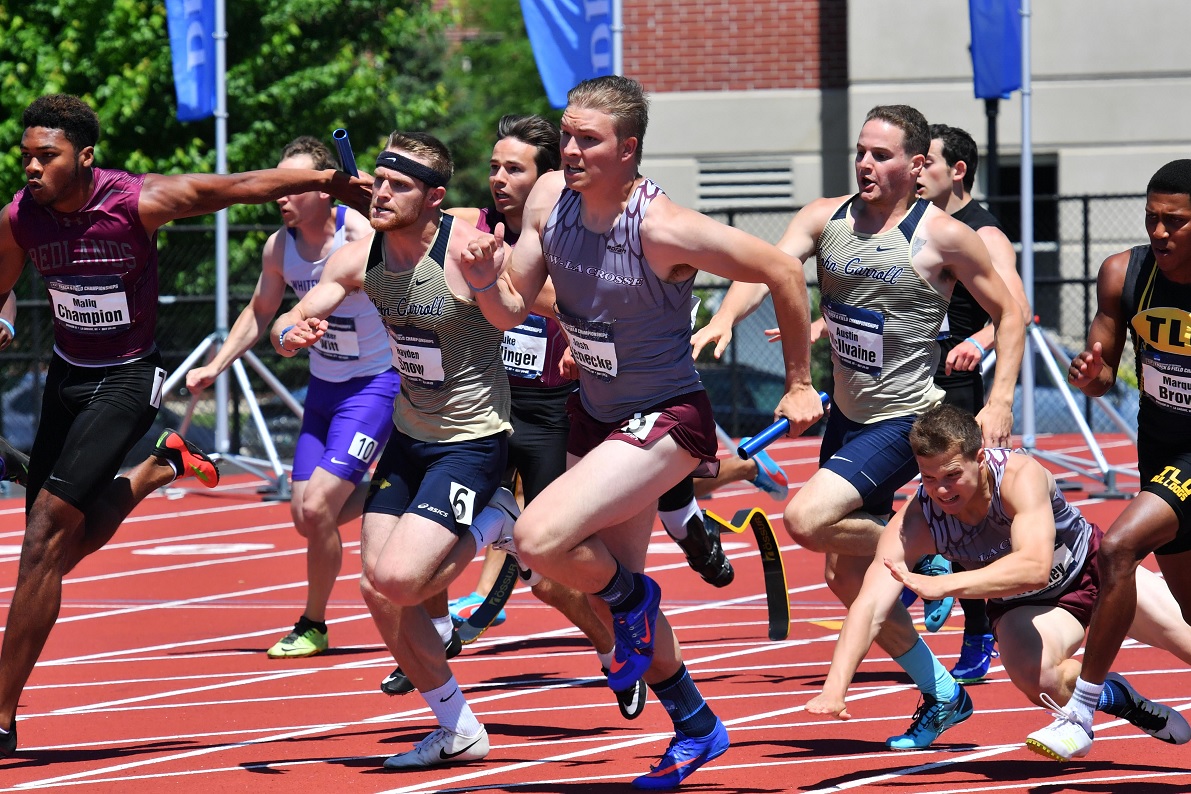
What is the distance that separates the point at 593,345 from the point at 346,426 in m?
2.88

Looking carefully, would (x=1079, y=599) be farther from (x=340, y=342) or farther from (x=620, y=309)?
(x=340, y=342)

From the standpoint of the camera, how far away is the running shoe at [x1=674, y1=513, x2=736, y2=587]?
7027mm

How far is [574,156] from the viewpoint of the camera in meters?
5.29

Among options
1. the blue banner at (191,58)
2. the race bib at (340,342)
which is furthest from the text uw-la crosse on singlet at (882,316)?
the blue banner at (191,58)

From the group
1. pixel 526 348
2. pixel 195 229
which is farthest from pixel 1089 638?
pixel 195 229

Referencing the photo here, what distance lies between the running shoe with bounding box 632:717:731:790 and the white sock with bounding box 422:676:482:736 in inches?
26.0

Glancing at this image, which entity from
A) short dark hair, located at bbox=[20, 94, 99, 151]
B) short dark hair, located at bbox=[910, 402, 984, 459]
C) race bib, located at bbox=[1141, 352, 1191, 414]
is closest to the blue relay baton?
short dark hair, located at bbox=[20, 94, 99, 151]

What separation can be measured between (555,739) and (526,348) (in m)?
2.01

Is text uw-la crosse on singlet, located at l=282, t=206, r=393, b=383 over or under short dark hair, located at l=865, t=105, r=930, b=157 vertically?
under

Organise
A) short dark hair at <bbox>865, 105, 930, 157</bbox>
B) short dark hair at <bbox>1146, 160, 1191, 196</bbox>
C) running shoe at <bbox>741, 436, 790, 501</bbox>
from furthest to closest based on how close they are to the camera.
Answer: running shoe at <bbox>741, 436, 790, 501</bbox> → short dark hair at <bbox>865, 105, 930, 157</bbox> → short dark hair at <bbox>1146, 160, 1191, 196</bbox>

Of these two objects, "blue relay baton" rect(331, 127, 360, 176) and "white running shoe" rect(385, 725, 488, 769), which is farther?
"blue relay baton" rect(331, 127, 360, 176)

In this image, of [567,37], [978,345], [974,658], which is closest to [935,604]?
[974,658]

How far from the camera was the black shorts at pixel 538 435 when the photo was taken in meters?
7.37

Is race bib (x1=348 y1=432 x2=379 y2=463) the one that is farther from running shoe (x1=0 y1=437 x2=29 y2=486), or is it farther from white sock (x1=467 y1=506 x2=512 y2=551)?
white sock (x1=467 y1=506 x2=512 y2=551)
